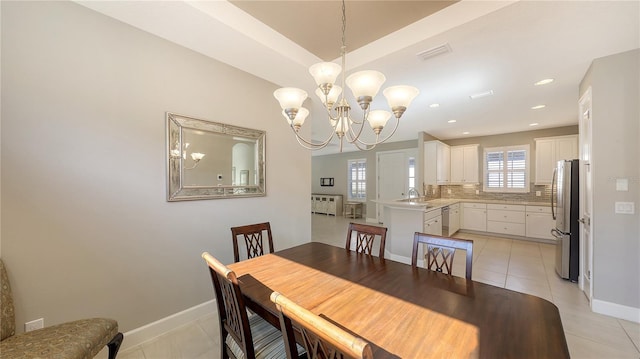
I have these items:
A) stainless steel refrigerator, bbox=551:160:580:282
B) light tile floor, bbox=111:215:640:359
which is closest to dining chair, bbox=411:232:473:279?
light tile floor, bbox=111:215:640:359

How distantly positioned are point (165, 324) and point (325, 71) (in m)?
2.44

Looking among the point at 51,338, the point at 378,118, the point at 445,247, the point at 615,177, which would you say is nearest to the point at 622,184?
the point at 615,177

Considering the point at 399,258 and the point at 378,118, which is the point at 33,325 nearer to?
the point at 378,118

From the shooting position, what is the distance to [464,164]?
20.0 feet

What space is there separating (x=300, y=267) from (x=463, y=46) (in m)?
2.32

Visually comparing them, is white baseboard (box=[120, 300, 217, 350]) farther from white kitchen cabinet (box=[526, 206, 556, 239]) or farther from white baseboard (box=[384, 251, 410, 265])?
white kitchen cabinet (box=[526, 206, 556, 239])

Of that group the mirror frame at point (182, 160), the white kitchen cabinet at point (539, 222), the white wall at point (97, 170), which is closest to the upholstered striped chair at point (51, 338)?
the white wall at point (97, 170)

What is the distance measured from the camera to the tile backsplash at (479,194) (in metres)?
5.29

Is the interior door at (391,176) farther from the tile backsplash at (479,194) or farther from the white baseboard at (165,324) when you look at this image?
the white baseboard at (165,324)

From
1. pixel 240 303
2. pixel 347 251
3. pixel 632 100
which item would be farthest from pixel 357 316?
pixel 632 100

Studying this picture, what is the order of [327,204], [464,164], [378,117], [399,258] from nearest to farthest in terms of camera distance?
[378,117] < [399,258] < [464,164] < [327,204]

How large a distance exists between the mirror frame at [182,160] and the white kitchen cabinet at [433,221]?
8.97ft

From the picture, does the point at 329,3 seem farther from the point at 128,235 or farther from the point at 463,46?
the point at 128,235

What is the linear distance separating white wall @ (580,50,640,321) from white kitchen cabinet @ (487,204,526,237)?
3149 millimetres
